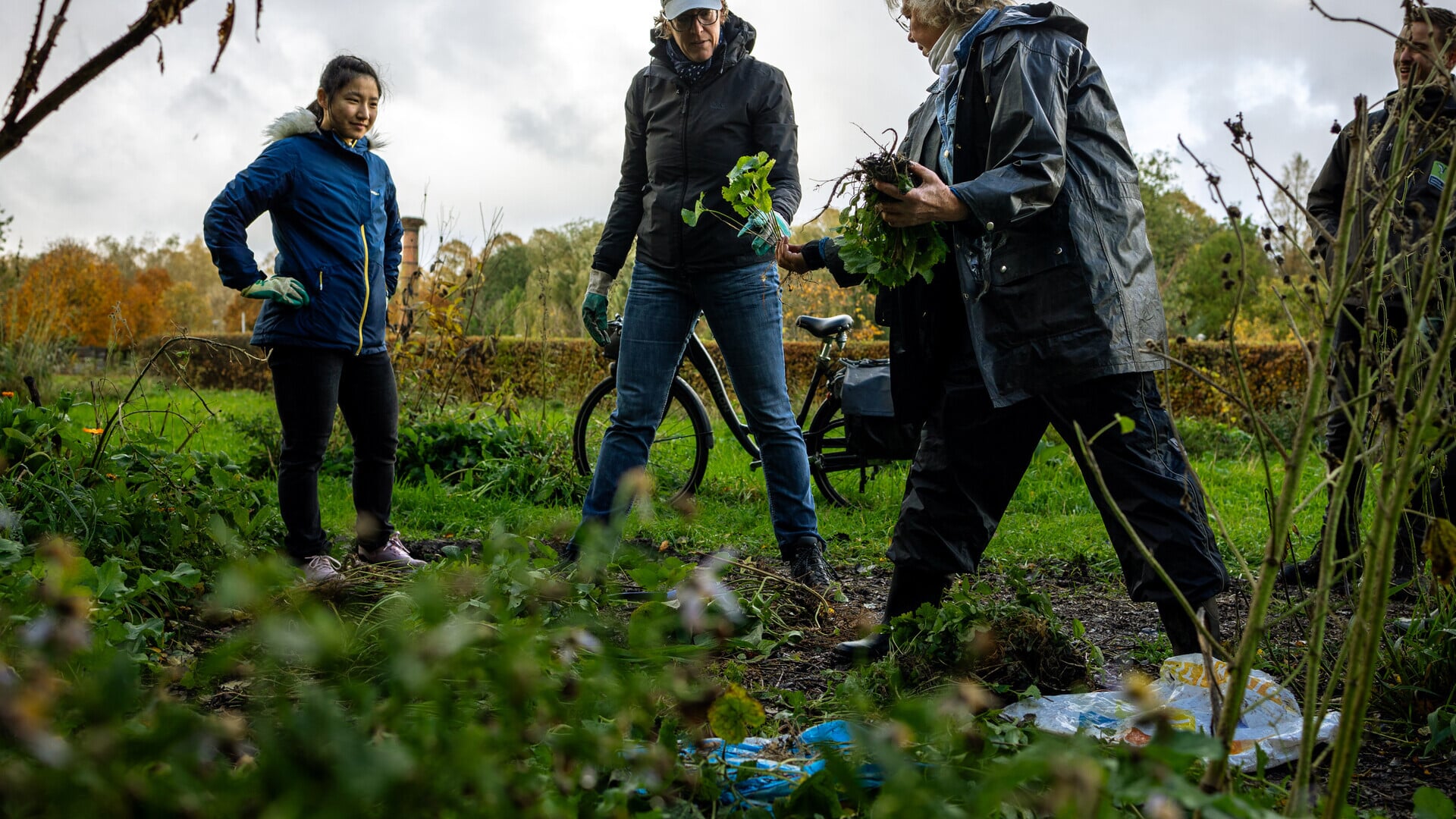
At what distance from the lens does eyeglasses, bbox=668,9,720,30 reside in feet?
12.2

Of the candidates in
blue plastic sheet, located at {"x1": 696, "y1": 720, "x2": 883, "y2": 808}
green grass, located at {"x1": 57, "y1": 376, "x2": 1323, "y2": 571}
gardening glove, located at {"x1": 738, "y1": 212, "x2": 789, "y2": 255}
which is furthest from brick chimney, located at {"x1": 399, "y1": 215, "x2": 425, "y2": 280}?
blue plastic sheet, located at {"x1": 696, "y1": 720, "x2": 883, "y2": 808}

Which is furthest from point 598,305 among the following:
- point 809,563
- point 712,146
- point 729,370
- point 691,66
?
point 809,563

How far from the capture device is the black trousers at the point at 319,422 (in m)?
3.59

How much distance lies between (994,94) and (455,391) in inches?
266

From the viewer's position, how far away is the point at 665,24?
390cm

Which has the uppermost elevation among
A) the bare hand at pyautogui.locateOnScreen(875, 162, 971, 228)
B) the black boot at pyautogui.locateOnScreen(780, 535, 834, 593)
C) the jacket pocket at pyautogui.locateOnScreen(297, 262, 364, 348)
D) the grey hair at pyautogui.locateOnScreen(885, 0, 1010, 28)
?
the grey hair at pyautogui.locateOnScreen(885, 0, 1010, 28)

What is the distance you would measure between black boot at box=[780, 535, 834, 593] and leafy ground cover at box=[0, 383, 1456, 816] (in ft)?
0.32

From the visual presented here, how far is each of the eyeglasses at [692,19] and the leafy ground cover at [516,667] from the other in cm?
197

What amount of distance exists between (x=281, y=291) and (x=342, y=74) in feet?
2.80

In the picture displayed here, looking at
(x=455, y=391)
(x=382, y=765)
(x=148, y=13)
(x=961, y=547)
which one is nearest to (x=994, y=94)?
(x=961, y=547)

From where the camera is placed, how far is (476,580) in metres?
1.43

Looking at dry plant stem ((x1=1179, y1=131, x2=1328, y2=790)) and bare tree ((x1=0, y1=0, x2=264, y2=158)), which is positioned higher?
bare tree ((x1=0, y1=0, x2=264, y2=158))

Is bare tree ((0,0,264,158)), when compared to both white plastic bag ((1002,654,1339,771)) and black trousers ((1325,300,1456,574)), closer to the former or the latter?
white plastic bag ((1002,654,1339,771))

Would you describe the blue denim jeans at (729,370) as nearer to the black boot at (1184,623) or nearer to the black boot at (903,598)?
the black boot at (903,598)
